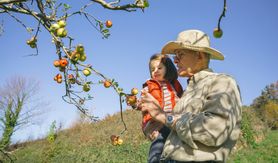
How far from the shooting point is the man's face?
226 cm

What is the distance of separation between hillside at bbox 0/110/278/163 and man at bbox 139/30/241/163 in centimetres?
1056

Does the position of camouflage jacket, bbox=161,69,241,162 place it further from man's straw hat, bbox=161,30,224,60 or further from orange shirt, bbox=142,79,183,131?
orange shirt, bbox=142,79,183,131

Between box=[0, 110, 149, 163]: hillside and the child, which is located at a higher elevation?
the child

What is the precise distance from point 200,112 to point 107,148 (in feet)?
50.6

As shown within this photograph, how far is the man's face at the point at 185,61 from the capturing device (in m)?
2.26

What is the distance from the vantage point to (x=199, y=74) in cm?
223

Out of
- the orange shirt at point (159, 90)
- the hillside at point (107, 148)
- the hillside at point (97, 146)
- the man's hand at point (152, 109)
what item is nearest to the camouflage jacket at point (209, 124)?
the man's hand at point (152, 109)

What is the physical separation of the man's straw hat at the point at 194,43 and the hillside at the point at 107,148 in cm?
1047

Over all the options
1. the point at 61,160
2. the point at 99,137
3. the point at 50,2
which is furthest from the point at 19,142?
the point at 50,2

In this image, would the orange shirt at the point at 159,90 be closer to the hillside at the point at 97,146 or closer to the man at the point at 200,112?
the man at the point at 200,112

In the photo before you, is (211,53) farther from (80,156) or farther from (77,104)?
(80,156)

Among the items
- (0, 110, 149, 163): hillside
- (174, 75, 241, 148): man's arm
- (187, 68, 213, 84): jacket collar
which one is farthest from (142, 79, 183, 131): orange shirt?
(0, 110, 149, 163): hillside

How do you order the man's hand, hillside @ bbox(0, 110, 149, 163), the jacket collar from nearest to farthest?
the man's hand
the jacket collar
hillside @ bbox(0, 110, 149, 163)

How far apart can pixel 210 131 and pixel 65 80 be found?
970mm
